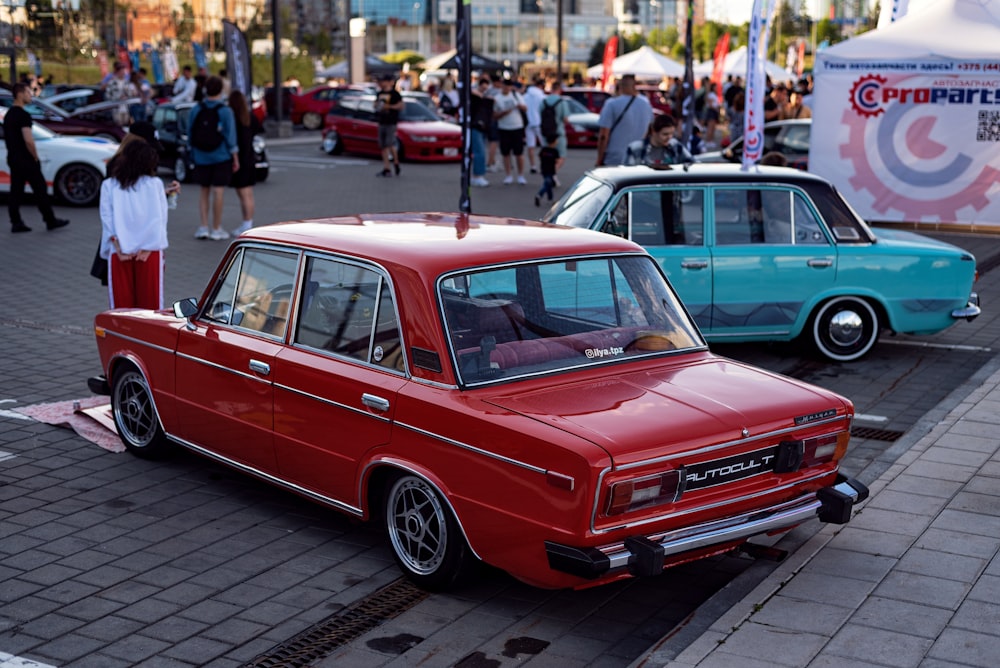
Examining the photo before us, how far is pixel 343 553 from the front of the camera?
5801 mm

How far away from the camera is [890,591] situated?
5012 mm

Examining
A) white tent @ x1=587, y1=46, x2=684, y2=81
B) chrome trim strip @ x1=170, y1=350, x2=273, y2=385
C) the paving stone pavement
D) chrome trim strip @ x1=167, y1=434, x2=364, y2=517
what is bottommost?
the paving stone pavement

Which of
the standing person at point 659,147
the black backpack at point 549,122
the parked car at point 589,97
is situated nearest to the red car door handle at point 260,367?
the standing person at point 659,147

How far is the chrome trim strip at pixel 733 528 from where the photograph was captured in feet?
15.2

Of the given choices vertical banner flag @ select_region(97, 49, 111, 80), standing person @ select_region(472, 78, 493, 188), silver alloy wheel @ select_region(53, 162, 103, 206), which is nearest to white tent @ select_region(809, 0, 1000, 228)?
standing person @ select_region(472, 78, 493, 188)

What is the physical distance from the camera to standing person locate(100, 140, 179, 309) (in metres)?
8.37

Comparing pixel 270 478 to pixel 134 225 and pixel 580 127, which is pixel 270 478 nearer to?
pixel 134 225

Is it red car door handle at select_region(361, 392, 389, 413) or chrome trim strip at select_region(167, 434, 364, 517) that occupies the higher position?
red car door handle at select_region(361, 392, 389, 413)

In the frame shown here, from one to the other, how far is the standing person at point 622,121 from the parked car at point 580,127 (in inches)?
633

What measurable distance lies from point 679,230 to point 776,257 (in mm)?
761

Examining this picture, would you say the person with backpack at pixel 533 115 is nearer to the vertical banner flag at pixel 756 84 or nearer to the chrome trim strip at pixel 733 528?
the vertical banner flag at pixel 756 84

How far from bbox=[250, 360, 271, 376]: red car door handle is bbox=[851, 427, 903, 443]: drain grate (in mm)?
3699

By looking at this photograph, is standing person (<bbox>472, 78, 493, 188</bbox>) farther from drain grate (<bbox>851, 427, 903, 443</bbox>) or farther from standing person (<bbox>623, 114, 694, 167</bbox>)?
drain grate (<bbox>851, 427, 903, 443</bbox>)

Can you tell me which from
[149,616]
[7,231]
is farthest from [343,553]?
[7,231]
